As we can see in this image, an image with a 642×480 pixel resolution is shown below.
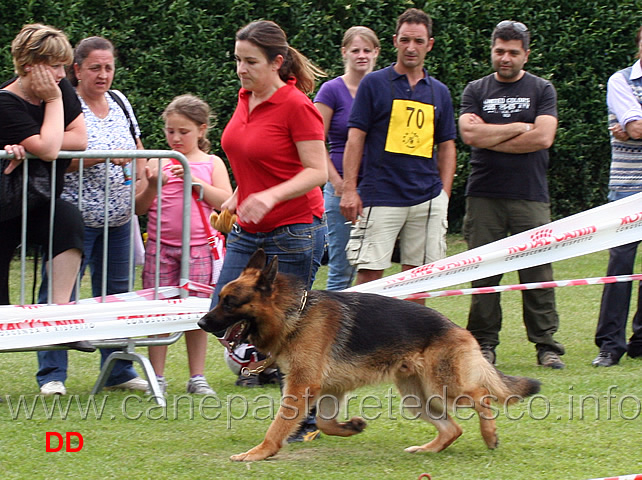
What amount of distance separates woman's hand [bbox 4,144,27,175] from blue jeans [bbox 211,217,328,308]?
1.29m

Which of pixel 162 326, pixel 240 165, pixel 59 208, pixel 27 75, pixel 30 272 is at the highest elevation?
pixel 27 75

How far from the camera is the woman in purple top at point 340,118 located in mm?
7656

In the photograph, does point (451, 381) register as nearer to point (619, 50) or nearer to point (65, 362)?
point (65, 362)

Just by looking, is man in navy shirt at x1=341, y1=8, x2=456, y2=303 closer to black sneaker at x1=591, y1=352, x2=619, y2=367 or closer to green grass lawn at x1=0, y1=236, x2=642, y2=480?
green grass lawn at x1=0, y1=236, x2=642, y2=480

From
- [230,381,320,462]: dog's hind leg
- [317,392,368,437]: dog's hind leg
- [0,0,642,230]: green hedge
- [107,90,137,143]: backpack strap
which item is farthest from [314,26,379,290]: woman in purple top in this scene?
[0,0,642,230]: green hedge

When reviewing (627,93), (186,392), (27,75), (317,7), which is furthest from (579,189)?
(27,75)

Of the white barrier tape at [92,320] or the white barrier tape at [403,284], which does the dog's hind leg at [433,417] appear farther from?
the white barrier tape at [92,320]

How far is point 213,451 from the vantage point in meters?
4.96

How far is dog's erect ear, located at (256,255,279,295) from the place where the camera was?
4746 mm

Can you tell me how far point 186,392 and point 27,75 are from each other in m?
2.17

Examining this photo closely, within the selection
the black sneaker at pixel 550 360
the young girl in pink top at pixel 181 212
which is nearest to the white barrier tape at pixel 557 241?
the black sneaker at pixel 550 360

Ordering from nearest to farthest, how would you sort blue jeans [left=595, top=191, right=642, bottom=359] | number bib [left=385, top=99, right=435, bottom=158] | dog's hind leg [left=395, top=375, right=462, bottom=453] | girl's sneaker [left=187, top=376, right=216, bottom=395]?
1. dog's hind leg [left=395, top=375, right=462, bottom=453]
2. girl's sneaker [left=187, top=376, right=216, bottom=395]
3. number bib [left=385, top=99, right=435, bottom=158]
4. blue jeans [left=595, top=191, right=642, bottom=359]

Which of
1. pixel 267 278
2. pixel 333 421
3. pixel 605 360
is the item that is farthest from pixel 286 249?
pixel 605 360

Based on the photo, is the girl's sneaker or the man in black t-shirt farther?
the man in black t-shirt
